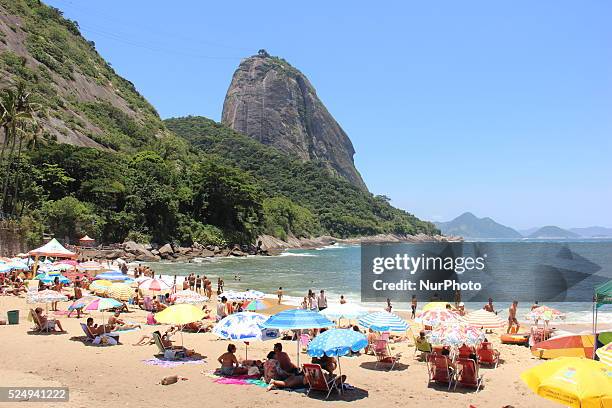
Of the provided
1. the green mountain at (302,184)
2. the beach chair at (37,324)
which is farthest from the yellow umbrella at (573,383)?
the green mountain at (302,184)

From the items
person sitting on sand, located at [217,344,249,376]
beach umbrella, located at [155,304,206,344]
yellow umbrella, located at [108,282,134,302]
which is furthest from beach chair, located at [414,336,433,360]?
yellow umbrella, located at [108,282,134,302]

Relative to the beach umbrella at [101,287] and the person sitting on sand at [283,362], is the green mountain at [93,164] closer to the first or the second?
the beach umbrella at [101,287]

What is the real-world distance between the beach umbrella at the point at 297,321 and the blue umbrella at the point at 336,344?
1.09ft

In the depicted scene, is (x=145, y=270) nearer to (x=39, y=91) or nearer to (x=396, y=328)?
(x=396, y=328)

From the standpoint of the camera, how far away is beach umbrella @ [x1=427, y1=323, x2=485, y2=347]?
11.3 meters

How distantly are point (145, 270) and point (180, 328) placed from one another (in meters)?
19.1

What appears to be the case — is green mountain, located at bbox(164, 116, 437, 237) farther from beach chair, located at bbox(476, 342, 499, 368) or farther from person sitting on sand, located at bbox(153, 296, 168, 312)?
beach chair, located at bbox(476, 342, 499, 368)

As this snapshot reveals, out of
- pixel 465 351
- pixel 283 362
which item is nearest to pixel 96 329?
pixel 283 362

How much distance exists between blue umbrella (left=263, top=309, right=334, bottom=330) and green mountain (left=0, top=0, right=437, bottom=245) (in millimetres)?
34161

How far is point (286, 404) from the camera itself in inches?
389

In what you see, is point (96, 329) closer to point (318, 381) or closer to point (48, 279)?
point (318, 381)

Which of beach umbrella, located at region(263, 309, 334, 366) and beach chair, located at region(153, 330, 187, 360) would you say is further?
beach chair, located at region(153, 330, 187, 360)

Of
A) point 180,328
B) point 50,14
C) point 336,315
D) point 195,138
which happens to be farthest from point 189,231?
point 195,138

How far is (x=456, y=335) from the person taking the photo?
11.4m
